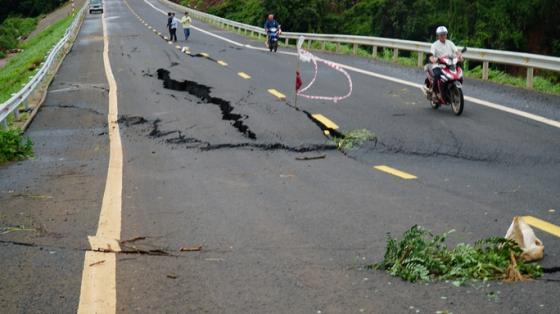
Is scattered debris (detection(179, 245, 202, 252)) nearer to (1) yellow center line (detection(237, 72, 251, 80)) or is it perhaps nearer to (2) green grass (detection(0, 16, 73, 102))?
(1) yellow center line (detection(237, 72, 251, 80))

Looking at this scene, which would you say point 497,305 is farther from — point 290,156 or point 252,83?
point 252,83

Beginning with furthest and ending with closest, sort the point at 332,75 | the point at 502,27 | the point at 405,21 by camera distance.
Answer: the point at 405,21, the point at 502,27, the point at 332,75

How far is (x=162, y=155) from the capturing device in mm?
11562

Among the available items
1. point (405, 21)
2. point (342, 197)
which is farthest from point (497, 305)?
point (405, 21)

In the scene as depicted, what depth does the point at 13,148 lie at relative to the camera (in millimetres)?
11906

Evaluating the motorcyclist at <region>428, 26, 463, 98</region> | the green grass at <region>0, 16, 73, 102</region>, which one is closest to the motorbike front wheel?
the motorcyclist at <region>428, 26, 463, 98</region>

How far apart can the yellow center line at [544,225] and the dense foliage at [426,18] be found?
1030 inches

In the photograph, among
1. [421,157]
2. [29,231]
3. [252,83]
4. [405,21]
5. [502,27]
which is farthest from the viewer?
[405,21]

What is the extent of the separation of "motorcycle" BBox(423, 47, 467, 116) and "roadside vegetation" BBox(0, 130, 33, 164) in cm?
779

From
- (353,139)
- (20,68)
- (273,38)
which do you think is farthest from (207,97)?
(20,68)

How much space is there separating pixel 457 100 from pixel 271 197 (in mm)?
7114

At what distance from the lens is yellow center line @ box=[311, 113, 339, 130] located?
1339 cm

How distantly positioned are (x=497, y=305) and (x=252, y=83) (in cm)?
1615

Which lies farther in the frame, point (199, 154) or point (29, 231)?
point (199, 154)
